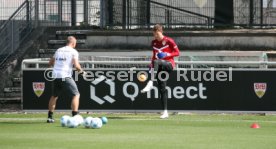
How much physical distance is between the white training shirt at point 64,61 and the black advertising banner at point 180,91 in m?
3.54

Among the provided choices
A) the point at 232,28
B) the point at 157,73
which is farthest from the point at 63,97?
the point at 232,28

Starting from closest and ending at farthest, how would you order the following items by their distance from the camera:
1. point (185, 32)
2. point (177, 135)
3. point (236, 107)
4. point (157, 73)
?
point (177, 135), point (157, 73), point (236, 107), point (185, 32)

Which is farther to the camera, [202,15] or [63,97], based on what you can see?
[202,15]

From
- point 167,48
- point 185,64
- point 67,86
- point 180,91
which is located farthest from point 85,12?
point 67,86

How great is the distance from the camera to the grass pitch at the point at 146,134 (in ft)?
46.6

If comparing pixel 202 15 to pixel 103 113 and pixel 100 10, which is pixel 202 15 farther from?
pixel 103 113

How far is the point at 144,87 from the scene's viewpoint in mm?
22031

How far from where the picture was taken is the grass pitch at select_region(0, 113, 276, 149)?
559 inches

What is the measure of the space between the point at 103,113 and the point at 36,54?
21.1ft

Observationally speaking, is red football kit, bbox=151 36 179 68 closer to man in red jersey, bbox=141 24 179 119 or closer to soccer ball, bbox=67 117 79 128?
man in red jersey, bbox=141 24 179 119

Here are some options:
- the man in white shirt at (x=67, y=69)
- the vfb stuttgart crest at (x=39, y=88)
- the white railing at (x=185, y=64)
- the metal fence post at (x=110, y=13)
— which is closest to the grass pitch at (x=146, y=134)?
the man in white shirt at (x=67, y=69)

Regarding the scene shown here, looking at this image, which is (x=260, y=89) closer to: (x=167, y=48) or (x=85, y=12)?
(x=167, y=48)

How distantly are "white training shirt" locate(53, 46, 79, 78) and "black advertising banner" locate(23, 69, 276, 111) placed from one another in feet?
11.6

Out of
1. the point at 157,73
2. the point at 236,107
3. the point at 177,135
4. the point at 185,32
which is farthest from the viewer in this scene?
the point at 185,32
